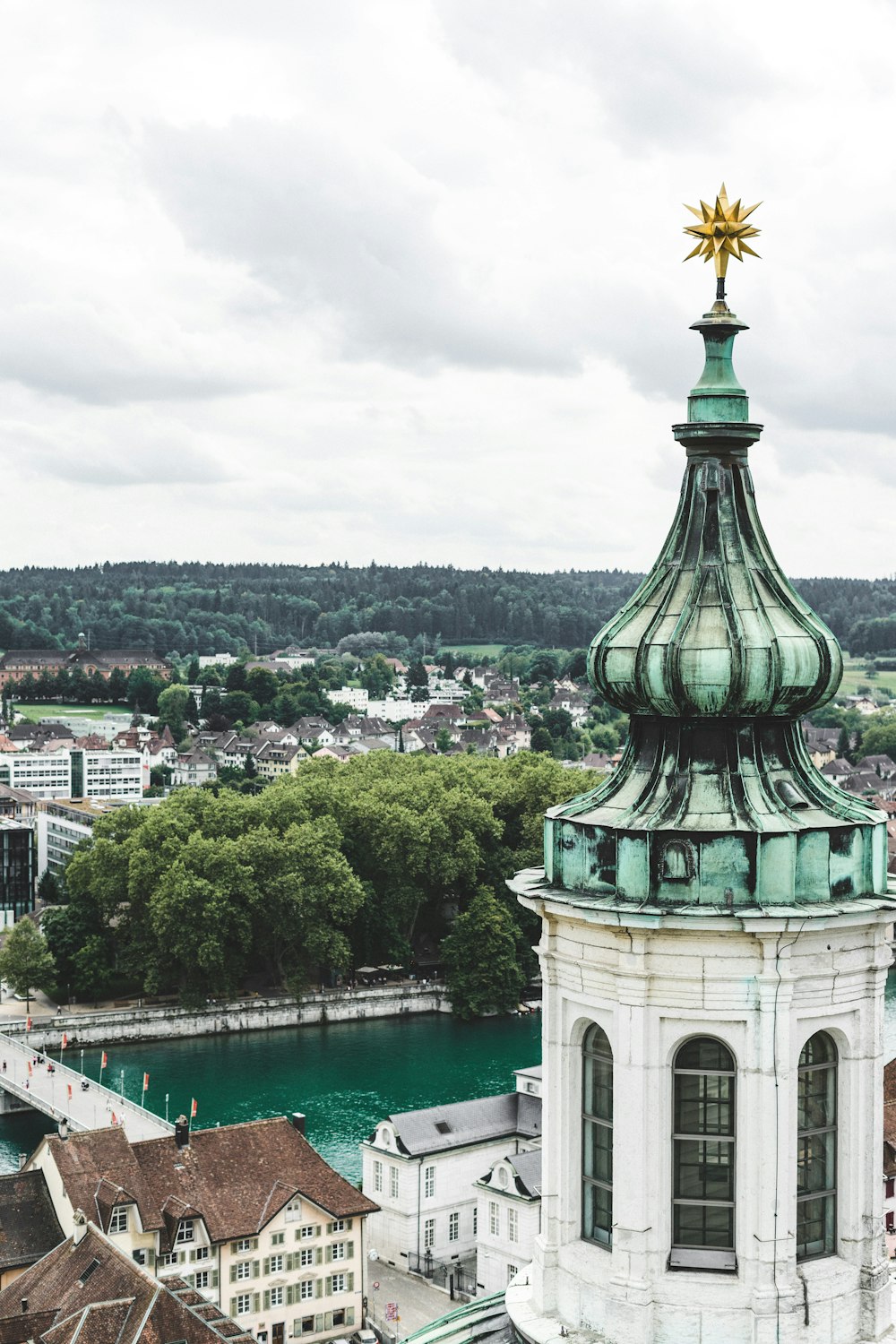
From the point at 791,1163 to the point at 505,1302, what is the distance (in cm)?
214

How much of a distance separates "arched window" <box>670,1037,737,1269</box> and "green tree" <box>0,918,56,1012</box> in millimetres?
78935

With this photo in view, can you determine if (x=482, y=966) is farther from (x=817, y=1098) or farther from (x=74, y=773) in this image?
(x=74, y=773)

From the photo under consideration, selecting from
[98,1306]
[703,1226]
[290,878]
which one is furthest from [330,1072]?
[703,1226]

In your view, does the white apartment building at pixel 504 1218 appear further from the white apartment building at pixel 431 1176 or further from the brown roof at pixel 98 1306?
the brown roof at pixel 98 1306

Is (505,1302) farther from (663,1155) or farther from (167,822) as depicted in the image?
(167,822)

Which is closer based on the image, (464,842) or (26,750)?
(464,842)

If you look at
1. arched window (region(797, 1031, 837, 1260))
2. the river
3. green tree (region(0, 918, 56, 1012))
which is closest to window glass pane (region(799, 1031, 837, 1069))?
arched window (region(797, 1031, 837, 1260))

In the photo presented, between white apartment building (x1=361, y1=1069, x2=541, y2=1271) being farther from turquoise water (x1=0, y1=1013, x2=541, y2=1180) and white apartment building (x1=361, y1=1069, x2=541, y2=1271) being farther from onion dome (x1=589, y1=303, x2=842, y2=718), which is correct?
onion dome (x1=589, y1=303, x2=842, y2=718)

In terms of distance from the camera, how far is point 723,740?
10.6m

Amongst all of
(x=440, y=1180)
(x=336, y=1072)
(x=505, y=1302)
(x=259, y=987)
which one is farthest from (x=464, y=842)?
(x=505, y=1302)

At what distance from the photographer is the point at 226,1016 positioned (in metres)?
85.8

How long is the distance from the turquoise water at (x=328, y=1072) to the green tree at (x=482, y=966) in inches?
36.0

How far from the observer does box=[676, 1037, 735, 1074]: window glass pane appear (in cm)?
1023

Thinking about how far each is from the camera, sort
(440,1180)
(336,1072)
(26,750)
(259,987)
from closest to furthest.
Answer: (440,1180) < (336,1072) < (259,987) < (26,750)
